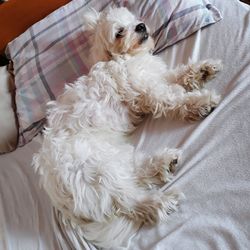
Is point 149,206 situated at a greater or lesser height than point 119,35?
lesser

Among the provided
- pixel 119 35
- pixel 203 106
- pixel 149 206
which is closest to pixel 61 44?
pixel 119 35

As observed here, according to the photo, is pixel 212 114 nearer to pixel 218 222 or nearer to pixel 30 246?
pixel 218 222

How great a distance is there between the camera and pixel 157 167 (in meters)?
1.34

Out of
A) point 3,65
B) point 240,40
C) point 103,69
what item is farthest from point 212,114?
point 3,65

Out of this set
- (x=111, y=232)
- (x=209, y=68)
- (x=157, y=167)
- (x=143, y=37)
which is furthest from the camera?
(x=143, y=37)

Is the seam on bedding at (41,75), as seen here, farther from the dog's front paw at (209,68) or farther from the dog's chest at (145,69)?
the dog's front paw at (209,68)

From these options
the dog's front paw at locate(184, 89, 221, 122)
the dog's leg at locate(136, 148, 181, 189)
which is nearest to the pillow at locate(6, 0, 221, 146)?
the dog's front paw at locate(184, 89, 221, 122)

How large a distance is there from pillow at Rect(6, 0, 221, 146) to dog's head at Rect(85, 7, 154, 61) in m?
0.13

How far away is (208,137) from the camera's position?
132 cm

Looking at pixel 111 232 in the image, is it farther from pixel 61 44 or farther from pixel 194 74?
pixel 61 44

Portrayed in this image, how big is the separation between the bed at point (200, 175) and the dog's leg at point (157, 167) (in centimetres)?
3

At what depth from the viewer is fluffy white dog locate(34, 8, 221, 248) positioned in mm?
1242

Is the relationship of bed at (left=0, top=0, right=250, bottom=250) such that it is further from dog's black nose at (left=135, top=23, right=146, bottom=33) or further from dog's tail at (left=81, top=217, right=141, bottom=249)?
dog's black nose at (left=135, top=23, right=146, bottom=33)

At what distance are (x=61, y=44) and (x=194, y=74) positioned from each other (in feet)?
2.56
